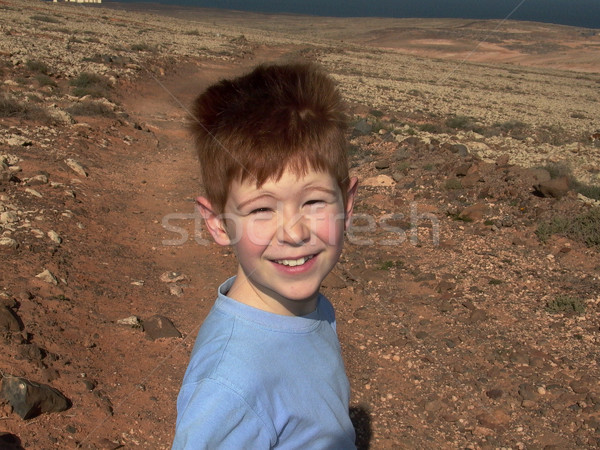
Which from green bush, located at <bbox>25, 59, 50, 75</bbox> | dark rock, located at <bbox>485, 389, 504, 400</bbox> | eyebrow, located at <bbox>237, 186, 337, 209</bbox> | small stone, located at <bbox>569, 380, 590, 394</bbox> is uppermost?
eyebrow, located at <bbox>237, 186, 337, 209</bbox>

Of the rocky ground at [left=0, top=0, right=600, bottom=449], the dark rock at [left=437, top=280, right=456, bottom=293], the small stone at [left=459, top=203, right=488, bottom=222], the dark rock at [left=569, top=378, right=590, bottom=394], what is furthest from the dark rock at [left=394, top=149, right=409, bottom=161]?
the dark rock at [left=569, top=378, right=590, bottom=394]

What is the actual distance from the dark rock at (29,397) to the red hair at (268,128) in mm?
1958

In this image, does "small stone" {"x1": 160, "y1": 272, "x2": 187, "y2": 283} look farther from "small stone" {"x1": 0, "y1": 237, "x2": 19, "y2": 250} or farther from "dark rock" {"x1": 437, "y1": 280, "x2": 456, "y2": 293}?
"dark rock" {"x1": 437, "y1": 280, "x2": 456, "y2": 293}

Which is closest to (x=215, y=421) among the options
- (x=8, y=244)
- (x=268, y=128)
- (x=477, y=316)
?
(x=268, y=128)

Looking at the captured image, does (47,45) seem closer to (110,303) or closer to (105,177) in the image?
(105,177)

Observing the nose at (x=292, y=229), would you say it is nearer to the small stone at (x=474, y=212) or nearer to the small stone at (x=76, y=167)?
the small stone at (x=474, y=212)

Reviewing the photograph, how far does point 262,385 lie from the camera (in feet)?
4.78

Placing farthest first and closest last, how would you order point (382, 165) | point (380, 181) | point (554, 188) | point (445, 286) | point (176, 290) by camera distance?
point (382, 165)
point (380, 181)
point (554, 188)
point (445, 286)
point (176, 290)

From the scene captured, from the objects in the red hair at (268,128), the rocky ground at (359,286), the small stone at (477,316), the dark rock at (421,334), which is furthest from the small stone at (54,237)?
the red hair at (268,128)

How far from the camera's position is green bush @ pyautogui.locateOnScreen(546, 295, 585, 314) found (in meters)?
4.82

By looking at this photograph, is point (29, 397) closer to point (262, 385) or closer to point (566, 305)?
point (262, 385)

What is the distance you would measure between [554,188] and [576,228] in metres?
1.08

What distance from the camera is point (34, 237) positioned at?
16.4ft

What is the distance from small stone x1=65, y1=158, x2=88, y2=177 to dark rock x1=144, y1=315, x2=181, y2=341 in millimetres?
3394
